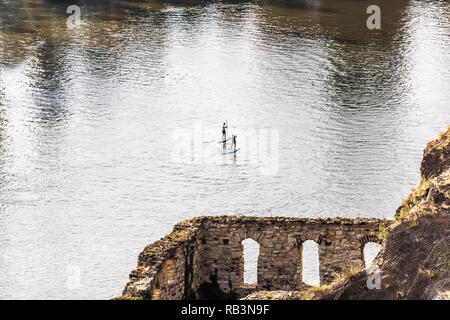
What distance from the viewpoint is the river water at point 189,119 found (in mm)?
110438

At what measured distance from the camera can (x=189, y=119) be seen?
143 m

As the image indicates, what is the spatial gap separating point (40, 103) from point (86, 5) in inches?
2153

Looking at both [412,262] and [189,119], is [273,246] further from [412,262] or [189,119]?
[189,119]

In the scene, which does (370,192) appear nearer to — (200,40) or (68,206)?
(68,206)

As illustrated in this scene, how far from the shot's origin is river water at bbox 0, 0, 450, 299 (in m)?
110

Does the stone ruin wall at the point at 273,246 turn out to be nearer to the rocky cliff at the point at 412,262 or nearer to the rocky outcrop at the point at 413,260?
Result: the rocky cliff at the point at 412,262

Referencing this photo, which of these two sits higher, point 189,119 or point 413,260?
point 413,260

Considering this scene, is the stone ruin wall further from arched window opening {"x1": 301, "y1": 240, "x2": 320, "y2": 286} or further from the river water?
the river water

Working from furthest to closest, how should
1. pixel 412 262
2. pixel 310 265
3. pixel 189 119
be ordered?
pixel 189 119 < pixel 310 265 < pixel 412 262

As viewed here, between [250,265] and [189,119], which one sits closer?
[250,265]

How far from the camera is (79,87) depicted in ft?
502

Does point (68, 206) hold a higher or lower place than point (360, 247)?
lower

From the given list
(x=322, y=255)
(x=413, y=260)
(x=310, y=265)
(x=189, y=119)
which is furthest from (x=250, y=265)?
(x=413, y=260)

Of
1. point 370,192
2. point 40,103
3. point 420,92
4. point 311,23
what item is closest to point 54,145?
point 40,103
